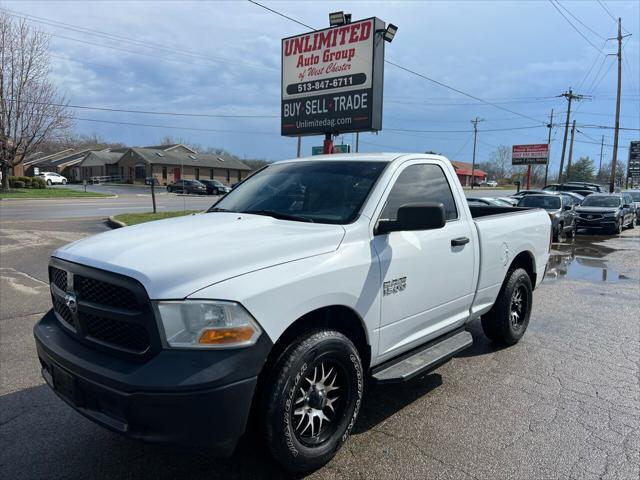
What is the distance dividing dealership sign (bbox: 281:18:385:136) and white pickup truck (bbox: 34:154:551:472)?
11.0 m

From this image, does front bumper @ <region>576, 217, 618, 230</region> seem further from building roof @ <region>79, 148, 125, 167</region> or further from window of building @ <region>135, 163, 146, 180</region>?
building roof @ <region>79, 148, 125, 167</region>

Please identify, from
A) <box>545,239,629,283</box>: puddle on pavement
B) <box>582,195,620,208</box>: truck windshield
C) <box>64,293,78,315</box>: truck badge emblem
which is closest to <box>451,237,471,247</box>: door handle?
<box>64,293,78,315</box>: truck badge emblem

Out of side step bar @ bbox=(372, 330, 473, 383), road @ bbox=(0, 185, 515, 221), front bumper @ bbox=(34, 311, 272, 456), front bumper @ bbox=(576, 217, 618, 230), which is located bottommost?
road @ bbox=(0, 185, 515, 221)

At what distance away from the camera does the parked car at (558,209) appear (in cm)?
1634

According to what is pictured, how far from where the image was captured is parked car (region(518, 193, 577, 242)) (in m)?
16.3

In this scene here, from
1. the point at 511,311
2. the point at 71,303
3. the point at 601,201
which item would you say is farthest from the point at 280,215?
the point at 601,201

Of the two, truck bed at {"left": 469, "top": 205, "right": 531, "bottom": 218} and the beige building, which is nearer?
truck bed at {"left": 469, "top": 205, "right": 531, "bottom": 218}

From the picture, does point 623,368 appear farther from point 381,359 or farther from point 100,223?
point 100,223

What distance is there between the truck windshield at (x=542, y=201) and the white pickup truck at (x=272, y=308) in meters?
14.3

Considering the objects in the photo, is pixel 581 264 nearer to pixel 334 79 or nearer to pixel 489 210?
pixel 489 210

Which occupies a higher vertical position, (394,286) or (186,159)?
(186,159)

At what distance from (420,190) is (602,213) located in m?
18.2

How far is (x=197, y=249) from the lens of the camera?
8.87ft

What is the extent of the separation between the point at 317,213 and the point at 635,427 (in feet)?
9.17
